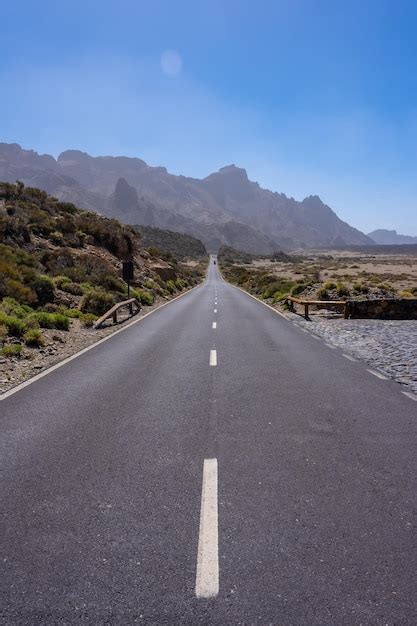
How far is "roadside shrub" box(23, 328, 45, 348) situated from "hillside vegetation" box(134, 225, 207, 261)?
106359mm

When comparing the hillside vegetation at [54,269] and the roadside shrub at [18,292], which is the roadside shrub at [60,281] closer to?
the hillside vegetation at [54,269]

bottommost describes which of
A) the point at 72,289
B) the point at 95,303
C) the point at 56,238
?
the point at 95,303

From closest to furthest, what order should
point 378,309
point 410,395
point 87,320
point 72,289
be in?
point 410,395 < point 87,320 < point 378,309 < point 72,289

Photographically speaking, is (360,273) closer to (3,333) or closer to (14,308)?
(14,308)

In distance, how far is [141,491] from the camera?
4.40 meters

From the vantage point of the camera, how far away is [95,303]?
20.4 meters

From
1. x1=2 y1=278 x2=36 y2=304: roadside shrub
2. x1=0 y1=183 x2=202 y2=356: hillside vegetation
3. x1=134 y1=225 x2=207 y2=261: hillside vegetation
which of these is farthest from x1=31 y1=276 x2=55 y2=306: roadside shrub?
x1=134 y1=225 x2=207 y2=261: hillside vegetation

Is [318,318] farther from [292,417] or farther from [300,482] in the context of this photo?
[300,482]

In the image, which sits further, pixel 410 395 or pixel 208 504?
pixel 410 395

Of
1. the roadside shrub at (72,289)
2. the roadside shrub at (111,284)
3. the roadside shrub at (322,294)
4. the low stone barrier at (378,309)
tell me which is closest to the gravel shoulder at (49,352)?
the roadside shrub at (72,289)

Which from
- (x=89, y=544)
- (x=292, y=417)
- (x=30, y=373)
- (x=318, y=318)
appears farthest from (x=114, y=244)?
(x=89, y=544)

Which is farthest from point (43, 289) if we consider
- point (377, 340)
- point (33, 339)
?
point (377, 340)

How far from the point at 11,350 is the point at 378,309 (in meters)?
17.1

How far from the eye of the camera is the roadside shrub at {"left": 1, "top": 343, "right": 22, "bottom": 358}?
10758 mm
